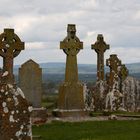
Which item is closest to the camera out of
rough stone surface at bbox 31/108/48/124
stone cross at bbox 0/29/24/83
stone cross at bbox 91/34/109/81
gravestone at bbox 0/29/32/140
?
gravestone at bbox 0/29/32/140

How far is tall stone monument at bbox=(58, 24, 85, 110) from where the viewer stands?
28.6m

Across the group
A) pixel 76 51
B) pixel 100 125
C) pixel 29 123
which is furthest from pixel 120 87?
pixel 29 123

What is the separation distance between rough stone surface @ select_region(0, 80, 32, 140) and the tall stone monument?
64.5ft

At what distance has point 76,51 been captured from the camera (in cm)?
2900

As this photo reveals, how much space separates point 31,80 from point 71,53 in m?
3.79

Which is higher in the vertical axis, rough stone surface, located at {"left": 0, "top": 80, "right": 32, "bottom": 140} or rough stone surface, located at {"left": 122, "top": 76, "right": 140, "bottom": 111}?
rough stone surface, located at {"left": 122, "top": 76, "right": 140, "bottom": 111}

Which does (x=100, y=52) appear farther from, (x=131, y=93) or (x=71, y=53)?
(x=71, y=53)

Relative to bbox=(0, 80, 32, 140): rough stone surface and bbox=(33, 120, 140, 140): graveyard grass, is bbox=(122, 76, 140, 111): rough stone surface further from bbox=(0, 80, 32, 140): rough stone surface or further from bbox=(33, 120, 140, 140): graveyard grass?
bbox=(0, 80, 32, 140): rough stone surface

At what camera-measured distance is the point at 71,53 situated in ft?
94.9

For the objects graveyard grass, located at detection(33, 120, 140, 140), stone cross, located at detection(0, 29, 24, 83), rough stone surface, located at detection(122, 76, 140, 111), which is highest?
stone cross, located at detection(0, 29, 24, 83)

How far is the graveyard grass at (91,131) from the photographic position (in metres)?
16.9

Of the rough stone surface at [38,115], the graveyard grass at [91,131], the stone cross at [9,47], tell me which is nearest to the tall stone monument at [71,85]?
the rough stone surface at [38,115]

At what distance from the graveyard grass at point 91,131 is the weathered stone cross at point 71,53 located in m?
6.03

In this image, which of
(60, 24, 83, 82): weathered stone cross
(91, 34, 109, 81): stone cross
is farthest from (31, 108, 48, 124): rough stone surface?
(91, 34, 109, 81): stone cross
